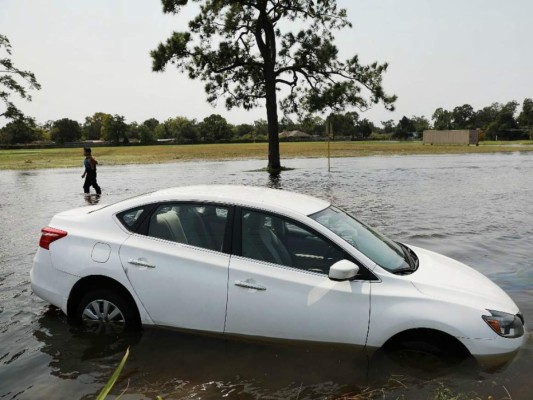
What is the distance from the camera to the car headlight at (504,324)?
12.9 ft

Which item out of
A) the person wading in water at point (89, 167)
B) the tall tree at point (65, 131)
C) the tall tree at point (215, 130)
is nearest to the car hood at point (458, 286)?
the person wading in water at point (89, 167)

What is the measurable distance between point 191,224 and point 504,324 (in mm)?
2806

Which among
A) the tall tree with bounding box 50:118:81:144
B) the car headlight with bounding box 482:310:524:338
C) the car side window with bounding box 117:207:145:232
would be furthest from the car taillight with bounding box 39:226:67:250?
the tall tree with bounding box 50:118:81:144

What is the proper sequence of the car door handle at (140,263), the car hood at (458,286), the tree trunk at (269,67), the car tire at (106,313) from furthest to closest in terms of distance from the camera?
1. the tree trunk at (269,67)
2. the car tire at (106,313)
3. the car door handle at (140,263)
4. the car hood at (458,286)

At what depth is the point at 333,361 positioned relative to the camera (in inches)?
168

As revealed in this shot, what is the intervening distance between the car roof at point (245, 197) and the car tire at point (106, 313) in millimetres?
983

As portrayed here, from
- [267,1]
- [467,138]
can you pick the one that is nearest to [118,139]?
[467,138]

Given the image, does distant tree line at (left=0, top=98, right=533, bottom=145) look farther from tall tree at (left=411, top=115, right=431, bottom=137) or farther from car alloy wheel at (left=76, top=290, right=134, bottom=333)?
car alloy wheel at (left=76, top=290, right=134, bottom=333)

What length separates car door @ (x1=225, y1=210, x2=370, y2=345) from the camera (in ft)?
13.3

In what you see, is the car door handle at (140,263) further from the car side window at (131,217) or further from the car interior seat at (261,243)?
the car interior seat at (261,243)

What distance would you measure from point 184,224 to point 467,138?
262ft

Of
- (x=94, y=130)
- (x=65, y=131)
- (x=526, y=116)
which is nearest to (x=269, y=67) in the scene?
(x=526, y=116)

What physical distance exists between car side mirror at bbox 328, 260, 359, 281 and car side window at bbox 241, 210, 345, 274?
21 centimetres

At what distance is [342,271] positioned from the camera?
A: 12.9 ft
